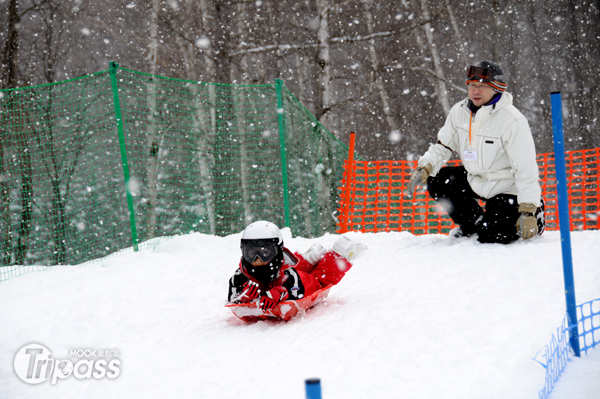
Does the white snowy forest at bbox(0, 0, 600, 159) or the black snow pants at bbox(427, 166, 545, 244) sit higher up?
the white snowy forest at bbox(0, 0, 600, 159)

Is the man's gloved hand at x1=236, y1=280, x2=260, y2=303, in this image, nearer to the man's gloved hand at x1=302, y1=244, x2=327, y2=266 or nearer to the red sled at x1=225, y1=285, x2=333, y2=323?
the red sled at x1=225, y1=285, x2=333, y2=323

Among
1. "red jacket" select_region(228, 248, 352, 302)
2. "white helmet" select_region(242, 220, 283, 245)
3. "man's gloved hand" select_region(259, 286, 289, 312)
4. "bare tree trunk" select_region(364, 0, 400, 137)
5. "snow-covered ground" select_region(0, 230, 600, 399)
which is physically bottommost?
"snow-covered ground" select_region(0, 230, 600, 399)

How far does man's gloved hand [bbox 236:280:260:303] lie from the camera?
3.04m

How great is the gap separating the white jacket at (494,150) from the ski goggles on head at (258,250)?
2146 millimetres

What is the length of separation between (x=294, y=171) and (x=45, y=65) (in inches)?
301

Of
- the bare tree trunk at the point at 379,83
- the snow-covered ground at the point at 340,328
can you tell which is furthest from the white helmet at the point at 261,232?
the bare tree trunk at the point at 379,83

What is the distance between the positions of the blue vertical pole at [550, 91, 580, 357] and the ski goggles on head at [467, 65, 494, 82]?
2337 mm

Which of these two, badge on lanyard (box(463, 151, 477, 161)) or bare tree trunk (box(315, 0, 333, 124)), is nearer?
badge on lanyard (box(463, 151, 477, 161))

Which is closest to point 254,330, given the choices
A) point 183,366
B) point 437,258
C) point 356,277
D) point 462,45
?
point 183,366

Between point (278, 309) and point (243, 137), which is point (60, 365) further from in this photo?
point (243, 137)

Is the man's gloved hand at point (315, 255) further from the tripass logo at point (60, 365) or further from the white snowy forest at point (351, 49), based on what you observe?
the white snowy forest at point (351, 49)

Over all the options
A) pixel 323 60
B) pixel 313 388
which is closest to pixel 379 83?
pixel 323 60

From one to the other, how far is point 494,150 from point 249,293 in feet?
8.86

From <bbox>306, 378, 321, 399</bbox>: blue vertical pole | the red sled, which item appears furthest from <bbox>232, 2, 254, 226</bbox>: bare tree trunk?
<bbox>306, 378, 321, 399</bbox>: blue vertical pole
